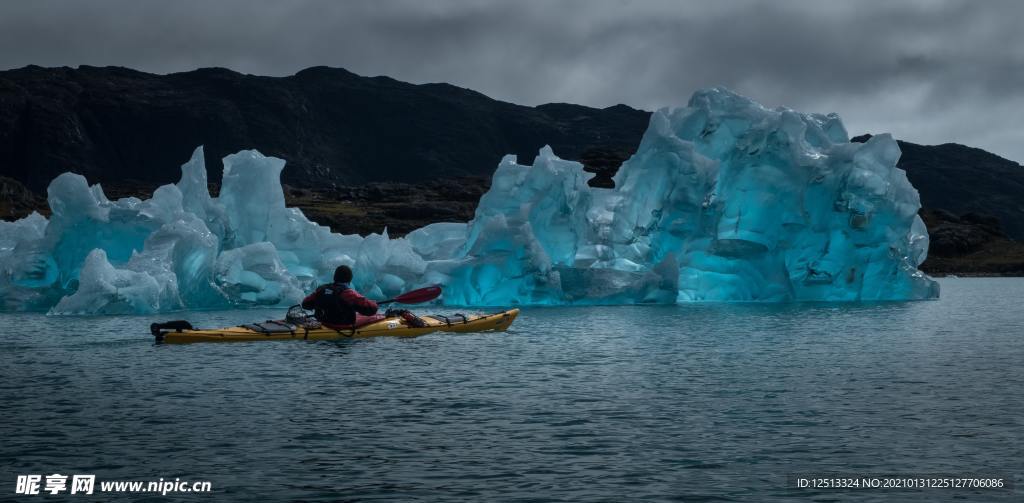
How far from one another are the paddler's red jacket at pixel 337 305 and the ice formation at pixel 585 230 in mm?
16406

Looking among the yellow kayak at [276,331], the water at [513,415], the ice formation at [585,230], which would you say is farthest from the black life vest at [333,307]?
the ice formation at [585,230]

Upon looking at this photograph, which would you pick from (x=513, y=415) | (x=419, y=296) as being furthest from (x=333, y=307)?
(x=513, y=415)

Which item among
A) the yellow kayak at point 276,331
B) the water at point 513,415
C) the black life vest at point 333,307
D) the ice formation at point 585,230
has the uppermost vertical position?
the ice formation at point 585,230

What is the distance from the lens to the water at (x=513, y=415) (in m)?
13.9

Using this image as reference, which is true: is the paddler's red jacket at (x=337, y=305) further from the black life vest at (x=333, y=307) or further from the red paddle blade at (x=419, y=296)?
the red paddle blade at (x=419, y=296)

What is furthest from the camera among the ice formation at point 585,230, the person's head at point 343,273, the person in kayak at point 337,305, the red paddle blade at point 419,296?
the ice formation at point 585,230

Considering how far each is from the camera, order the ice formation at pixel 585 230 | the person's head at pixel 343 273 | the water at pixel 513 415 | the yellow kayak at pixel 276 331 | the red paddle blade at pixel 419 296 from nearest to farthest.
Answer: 1. the water at pixel 513 415
2. the yellow kayak at pixel 276 331
3. the person's head at pixel 343 273
4. the red paddle blade at pixel 419 296
5. the ice formation at pixel 585 230

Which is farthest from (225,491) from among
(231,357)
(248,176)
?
(248,176)

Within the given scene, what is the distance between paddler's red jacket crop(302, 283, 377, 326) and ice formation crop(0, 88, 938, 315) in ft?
53.8

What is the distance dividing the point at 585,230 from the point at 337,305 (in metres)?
22.8

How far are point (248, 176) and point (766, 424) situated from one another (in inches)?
1520

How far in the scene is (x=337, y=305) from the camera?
101 ft

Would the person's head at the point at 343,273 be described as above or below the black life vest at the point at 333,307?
above

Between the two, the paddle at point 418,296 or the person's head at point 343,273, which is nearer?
the person's head at point 343,273
